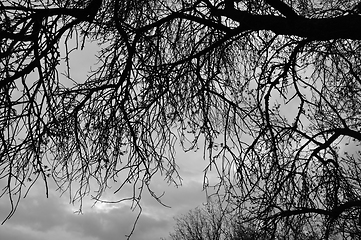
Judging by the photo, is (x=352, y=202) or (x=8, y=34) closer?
(x=8, y=34)

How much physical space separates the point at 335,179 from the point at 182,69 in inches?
120

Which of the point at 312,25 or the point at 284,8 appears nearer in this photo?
the point at 312,25

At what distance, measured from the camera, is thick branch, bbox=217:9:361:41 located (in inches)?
142

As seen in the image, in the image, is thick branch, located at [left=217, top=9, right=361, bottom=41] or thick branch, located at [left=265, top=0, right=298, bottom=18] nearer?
thick branch, located at [left=217, top=9, right=361, bottom=41]

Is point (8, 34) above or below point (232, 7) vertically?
below

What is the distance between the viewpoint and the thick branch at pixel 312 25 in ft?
11.8

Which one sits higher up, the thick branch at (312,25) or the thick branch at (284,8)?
the thick branch at (284,8)

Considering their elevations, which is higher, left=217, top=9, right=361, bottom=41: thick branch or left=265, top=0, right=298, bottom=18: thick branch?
left=265, top=0, right=298, bottom=18: thick branch

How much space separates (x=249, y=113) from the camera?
4543mm

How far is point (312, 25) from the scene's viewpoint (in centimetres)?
377

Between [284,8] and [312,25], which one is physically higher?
[284,8]

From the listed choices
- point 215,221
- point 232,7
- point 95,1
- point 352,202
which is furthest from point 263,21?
point 215,221

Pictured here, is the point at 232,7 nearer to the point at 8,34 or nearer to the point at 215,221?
the point at 8,34

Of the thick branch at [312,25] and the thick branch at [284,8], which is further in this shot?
the thick branch at [284,8]
